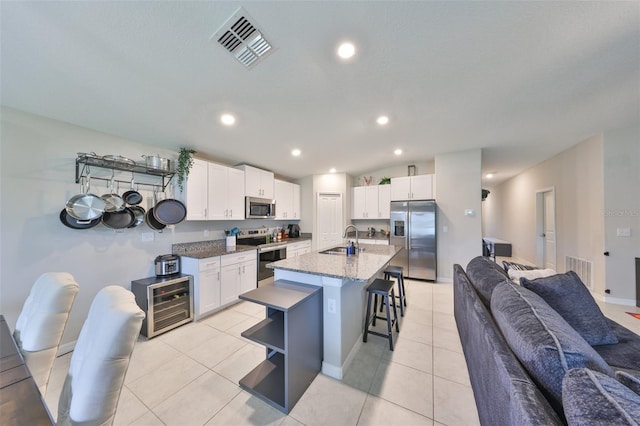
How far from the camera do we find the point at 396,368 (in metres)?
1.96

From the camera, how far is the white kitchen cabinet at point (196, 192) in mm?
3115

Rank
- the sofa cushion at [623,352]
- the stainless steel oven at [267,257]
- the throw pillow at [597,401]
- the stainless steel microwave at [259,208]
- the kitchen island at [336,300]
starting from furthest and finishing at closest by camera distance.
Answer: the stainless steel microwave at [259,208], the stainless steel oven at [267,257], the kitchen island at [336,300], the sofa cushion at [623,352], the throw pillow at [597,401]

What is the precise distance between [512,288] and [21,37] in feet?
11.3

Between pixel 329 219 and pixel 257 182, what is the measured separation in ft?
6.65

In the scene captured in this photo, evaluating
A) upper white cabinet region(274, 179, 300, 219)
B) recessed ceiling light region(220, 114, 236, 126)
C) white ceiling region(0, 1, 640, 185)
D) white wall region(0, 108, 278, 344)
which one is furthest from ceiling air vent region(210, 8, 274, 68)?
upper white cabinet region(274, 179, 300, 219)

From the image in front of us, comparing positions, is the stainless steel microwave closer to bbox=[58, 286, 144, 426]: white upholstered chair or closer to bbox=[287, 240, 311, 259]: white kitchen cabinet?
bbox=[287, 240, 311, 259]: white kitchen cabinet

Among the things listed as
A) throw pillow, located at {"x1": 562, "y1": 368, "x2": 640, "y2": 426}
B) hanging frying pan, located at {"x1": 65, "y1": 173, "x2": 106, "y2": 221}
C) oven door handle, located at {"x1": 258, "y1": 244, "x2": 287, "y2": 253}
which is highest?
hanging frying pan, located at {"x1": 65, "y1": 173, "x2": 106, "y2": 221}

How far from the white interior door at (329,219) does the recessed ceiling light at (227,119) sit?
10.2 ft

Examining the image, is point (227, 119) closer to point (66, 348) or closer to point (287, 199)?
point (287, 199)

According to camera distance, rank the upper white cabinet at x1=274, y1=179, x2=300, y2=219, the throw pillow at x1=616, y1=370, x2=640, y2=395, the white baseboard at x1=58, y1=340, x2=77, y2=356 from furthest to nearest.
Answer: the upper white cabinet at x1=274, y1=179, x2=300, y2=219 < the white baseboard at x1=58, y1=340, x2=77, y2=356 < the throw pillow at x1=616, y1=370, x2=640, y2=395

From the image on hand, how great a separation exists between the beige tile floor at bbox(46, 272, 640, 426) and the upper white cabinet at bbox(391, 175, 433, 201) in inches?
107

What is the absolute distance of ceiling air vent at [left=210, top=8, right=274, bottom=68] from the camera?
4.63 feet

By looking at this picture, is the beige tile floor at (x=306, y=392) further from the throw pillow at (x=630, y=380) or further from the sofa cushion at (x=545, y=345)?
the throw pillow at (x=630, y=380)

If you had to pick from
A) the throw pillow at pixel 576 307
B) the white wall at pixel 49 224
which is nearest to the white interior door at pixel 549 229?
the throw pillow at pixel 576 307
